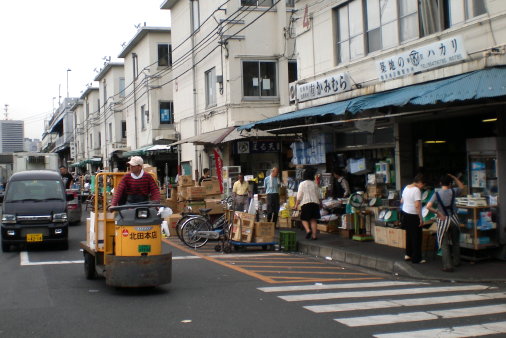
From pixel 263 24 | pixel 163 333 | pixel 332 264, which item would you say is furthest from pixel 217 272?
pixel 263 24

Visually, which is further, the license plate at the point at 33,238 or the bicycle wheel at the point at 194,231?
the bicycle wheel at the point at 194,231

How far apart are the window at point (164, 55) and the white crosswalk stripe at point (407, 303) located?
2738cm

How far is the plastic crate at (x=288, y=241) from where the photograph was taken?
14.3m

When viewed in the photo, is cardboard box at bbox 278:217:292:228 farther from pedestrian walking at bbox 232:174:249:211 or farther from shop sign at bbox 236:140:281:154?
shop sign at bbox 236:140:281:154

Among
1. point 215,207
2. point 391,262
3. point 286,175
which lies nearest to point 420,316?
point 391,262

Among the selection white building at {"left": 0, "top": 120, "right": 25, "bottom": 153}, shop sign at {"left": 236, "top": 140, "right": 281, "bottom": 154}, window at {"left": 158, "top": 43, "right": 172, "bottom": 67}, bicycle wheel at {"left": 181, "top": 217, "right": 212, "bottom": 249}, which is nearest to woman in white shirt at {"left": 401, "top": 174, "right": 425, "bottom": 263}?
bicycle wheel at {"left": 181, "top": 217, "right": 212, "bottom": 249}

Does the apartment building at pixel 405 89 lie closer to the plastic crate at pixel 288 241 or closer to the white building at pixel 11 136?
the plastic crate at pixel 288 241

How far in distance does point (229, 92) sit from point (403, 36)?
1059cm

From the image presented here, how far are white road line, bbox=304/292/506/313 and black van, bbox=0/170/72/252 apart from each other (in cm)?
869

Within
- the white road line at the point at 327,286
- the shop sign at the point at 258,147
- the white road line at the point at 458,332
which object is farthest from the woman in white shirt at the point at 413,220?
the shop sign at the point at 258,147

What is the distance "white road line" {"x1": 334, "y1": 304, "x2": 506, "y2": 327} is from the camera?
7055 mm

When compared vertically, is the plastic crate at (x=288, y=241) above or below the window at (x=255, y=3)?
below

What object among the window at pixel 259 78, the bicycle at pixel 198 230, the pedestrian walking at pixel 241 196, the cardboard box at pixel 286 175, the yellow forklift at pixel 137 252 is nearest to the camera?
the yellow forklift at pixel 137 252

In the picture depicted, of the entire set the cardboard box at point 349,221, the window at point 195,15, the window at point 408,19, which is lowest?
the cardboard box at point 349,221
